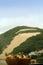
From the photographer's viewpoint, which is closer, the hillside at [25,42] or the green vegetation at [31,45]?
the green vegetation at [31,45]

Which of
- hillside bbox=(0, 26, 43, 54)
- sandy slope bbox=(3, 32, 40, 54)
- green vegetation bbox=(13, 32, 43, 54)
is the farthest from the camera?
sandy slope bbox=(3, 32, 40, 54)

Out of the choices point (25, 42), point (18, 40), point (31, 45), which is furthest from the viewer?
point (18, 40)

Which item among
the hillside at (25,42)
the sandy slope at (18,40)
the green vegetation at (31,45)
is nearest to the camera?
the green vegetation at (31,45)

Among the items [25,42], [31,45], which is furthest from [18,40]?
[31,45]

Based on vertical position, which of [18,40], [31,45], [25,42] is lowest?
[31,45]

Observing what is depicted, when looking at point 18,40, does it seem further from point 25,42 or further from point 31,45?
point 31,45

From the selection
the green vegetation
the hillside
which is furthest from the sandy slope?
the green vegetation

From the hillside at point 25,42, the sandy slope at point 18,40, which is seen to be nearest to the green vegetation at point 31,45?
the hillside at point 25,42

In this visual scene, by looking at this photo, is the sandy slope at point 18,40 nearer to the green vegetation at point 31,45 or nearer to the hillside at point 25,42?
the hillside at point 25,42

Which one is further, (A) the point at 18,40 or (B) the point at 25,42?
(A) the point at 18,40

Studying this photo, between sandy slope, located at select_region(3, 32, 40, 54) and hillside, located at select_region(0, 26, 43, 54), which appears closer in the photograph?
hillside, located at select_region(0, 26, 43, 54)

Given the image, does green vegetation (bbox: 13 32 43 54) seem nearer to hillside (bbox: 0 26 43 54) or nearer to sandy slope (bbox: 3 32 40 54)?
hillside (bbox: 0 26 43 54)

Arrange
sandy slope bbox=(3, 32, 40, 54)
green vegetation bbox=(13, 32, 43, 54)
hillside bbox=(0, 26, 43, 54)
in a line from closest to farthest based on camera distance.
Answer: green vegetation bbox=(13, 32, 43, 54) → hillside bbox=(0, 26, 43, 54) → sandy slope bbox=(3, 32, 40, 54)
